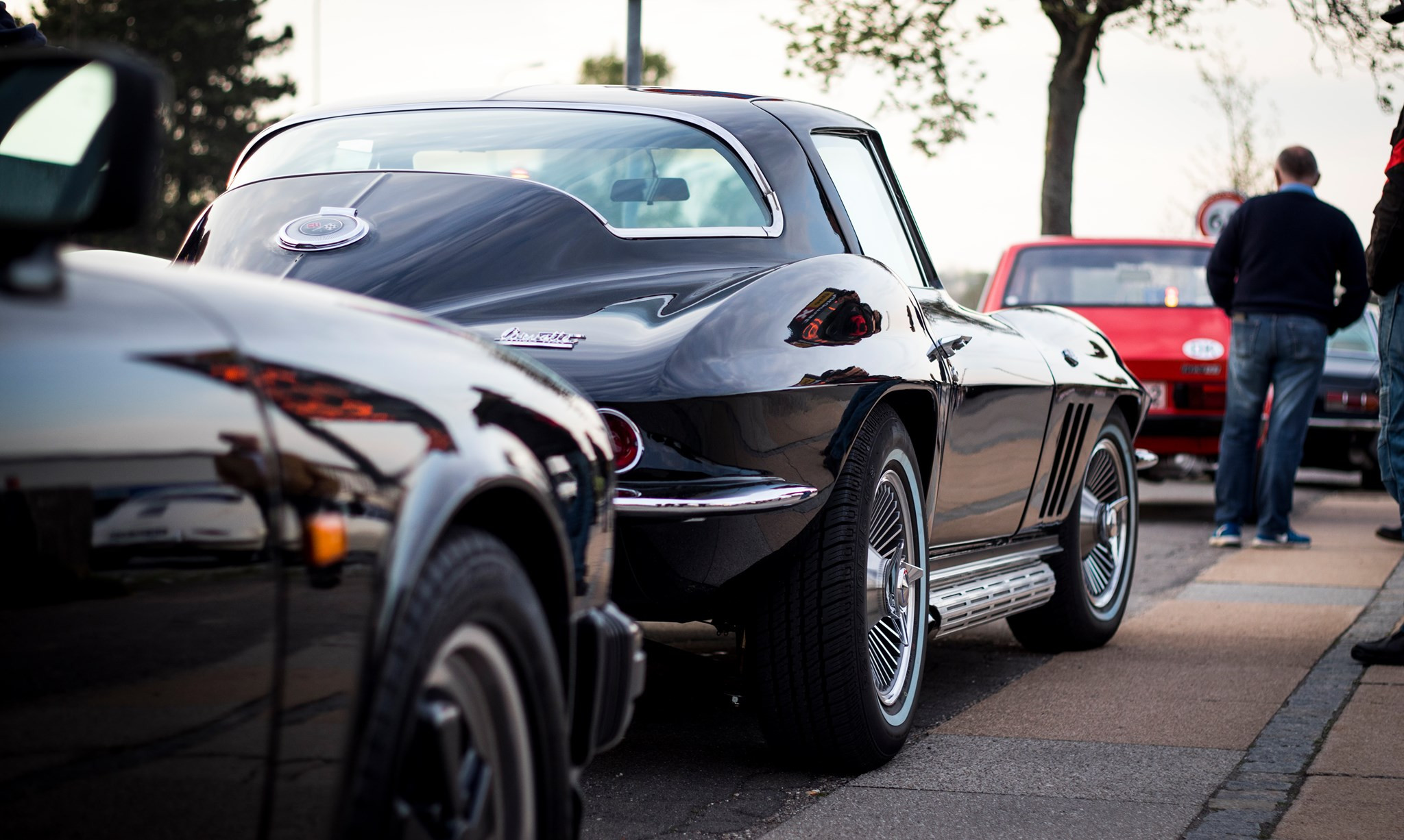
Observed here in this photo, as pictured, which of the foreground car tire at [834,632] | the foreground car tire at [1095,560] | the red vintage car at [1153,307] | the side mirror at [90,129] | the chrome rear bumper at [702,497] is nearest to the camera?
the side mirror at [90,129]

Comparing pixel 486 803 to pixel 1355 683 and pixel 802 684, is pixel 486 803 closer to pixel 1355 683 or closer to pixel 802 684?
pixel 802 684

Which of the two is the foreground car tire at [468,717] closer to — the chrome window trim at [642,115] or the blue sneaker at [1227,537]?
the chrome window trim at [642,115]

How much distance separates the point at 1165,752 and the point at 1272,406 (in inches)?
226

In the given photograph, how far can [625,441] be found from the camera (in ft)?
11.4

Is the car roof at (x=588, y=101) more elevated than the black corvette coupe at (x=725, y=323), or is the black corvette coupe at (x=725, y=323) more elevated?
the car roof at (x=588, y=101)

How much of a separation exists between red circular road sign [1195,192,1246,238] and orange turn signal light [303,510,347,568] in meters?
15.9

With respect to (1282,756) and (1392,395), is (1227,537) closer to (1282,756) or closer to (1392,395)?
(1392,395)

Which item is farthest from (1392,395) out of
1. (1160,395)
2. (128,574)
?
(1160,395)

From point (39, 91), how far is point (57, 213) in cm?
39

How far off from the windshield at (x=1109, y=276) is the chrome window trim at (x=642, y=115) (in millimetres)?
7882

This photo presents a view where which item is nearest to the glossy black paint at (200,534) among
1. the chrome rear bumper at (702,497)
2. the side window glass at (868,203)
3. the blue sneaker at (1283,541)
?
the chrome rear bumper at (702,497)

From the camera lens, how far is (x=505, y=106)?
15.0ft

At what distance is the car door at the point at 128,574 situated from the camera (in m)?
1.55

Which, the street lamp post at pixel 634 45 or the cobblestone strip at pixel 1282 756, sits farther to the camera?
the street lamp post at pixel 634 45
